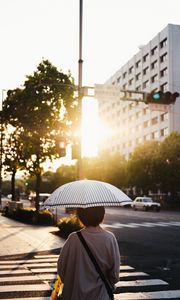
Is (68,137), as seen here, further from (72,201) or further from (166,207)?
(166,207)

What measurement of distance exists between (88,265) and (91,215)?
1.30 ft

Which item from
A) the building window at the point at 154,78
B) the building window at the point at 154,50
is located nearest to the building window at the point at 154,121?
the building window at the point at 154,78

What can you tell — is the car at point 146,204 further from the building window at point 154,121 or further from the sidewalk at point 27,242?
the building window at point 154,121

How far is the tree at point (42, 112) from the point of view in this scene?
2408 centimetres

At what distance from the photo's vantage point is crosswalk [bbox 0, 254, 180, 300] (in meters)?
7.27

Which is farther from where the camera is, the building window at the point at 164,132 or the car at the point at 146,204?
the building window at the point at 164,132

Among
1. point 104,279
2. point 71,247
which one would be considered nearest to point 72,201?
point 71,247

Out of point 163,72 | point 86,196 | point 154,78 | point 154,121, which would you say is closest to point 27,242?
point 86,196

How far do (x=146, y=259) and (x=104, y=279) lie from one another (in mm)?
8525

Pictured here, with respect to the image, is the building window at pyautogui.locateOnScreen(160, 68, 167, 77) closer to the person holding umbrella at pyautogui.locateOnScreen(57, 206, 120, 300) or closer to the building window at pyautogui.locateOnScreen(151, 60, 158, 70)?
the building window at pyautogui.locateOnScreen(151, 60, 158, 70)

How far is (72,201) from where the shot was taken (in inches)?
162

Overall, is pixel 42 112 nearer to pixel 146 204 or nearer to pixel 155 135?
pixel 146 204

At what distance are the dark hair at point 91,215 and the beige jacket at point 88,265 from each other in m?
0.05

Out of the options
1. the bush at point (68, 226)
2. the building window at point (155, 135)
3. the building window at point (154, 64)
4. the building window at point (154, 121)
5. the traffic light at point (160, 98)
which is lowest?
the bush at point (68, 226)
